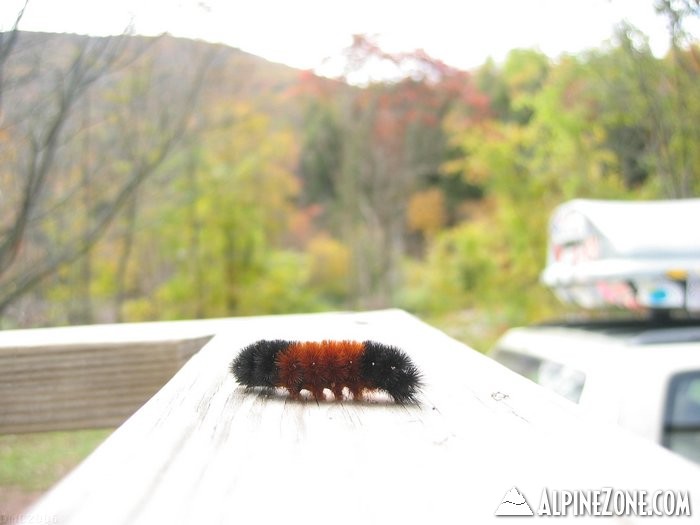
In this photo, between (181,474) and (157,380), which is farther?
(157,380)

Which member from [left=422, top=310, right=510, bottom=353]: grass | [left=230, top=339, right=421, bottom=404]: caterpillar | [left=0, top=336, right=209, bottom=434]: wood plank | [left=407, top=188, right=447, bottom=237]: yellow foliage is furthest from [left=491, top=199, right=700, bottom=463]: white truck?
[left=407, top=188, right=447, bottom=237]: yellow foliage

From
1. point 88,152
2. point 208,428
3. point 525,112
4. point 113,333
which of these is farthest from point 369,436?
point 525,112

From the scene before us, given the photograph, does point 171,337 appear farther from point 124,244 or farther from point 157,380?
point 124,244

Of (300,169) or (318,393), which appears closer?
(318,393)

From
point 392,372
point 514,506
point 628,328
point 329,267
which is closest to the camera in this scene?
point 514,506

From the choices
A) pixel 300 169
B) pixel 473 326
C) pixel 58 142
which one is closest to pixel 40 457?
pixel 58 142

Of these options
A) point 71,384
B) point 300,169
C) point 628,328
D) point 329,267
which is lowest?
point 329,267

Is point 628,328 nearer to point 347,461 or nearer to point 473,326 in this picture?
point 347,461
